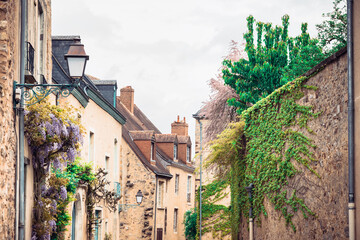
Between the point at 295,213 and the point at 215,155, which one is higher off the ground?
the point at 215,155

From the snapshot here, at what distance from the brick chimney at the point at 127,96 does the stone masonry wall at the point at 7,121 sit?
26.0 meters

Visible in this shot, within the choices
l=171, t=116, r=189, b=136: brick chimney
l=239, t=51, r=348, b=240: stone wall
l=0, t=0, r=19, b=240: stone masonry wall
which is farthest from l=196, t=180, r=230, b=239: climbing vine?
l=0, t=0, r=19, b=240: stone masonry wall

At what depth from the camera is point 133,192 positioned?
3027cm

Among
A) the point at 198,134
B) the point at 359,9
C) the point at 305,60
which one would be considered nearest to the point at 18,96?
the point at 359,9

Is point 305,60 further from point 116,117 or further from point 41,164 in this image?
point 116,117

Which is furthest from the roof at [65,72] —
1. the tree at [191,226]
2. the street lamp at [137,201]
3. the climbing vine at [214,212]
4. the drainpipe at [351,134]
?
the tree at [191,226]

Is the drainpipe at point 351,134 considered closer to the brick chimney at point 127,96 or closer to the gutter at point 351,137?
the gutter at point 351,137

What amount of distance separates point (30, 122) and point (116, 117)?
14.5 meters

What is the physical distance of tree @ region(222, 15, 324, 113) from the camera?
21016 mm

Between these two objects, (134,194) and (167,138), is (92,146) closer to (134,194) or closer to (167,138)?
(134,194)

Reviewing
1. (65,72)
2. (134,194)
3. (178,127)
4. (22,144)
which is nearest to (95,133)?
(65,72)

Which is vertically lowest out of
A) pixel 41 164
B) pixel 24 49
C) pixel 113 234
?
pixel 113 234

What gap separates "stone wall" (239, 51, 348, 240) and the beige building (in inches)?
586

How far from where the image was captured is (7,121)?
29.1ft
